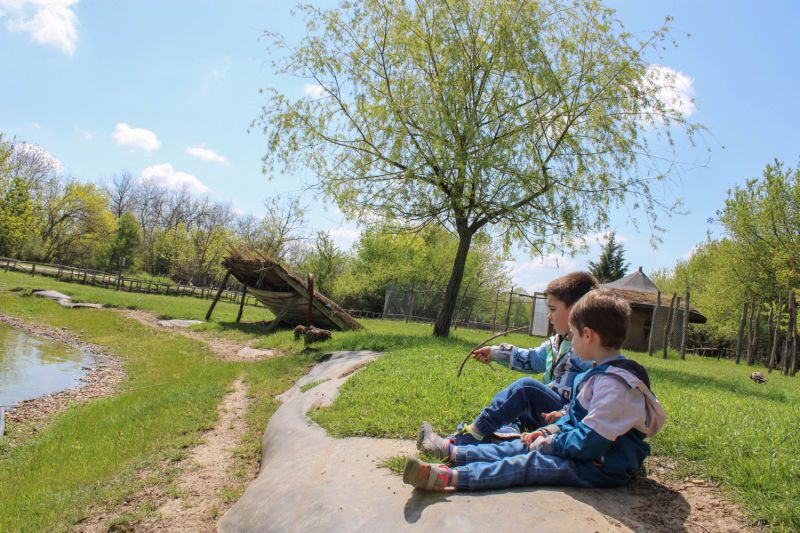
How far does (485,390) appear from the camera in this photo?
→ 17.2ft

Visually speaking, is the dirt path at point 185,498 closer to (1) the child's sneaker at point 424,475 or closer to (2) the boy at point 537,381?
(1) the child's sneaker at point 424,475

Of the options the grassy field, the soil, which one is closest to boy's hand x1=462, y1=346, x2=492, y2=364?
the grassy field

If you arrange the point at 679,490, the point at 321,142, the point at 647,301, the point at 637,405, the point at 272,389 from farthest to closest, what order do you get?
the point at 647,301
the point at 321,142
the point at 272,389
the point at 679,490
the point at 637,405

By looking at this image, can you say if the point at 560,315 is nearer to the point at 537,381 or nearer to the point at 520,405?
the point at 537,381

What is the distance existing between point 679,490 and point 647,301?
2425 centimetres

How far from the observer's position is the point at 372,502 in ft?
→ 9.09

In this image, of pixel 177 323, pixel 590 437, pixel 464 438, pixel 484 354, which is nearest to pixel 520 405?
pixel 464 438

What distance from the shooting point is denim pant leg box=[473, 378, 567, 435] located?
3115 millimetres

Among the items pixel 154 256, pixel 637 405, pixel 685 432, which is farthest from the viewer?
pixel 154 256

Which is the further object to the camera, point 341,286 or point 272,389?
point 341,286

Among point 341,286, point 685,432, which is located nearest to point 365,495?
point 685,432

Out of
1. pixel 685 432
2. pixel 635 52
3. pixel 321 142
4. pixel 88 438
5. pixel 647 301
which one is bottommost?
pixel 88 438

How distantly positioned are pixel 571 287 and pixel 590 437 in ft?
4.18

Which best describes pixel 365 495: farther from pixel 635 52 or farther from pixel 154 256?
pixel 154 256
